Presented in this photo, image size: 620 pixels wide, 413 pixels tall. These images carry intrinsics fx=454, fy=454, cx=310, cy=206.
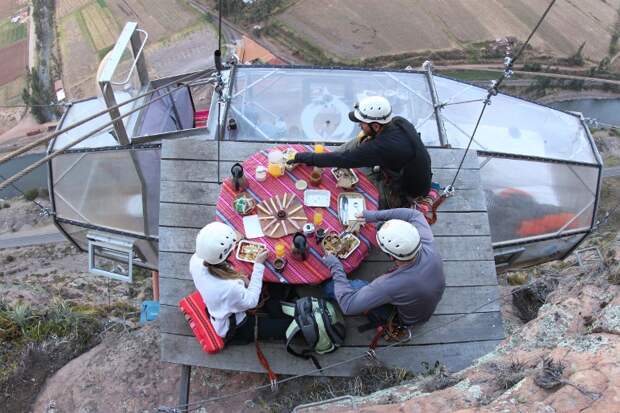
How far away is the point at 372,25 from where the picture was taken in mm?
54219

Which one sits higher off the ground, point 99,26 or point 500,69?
point 500,69

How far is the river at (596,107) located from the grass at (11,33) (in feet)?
218

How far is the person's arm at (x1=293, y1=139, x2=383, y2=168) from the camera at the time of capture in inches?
210

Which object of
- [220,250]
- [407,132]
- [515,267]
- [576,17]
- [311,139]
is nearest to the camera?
[220,250]

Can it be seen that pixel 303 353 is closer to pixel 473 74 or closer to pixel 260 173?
pixel 260 173

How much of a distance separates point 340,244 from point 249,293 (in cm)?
123

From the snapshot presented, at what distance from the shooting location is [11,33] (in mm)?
60688

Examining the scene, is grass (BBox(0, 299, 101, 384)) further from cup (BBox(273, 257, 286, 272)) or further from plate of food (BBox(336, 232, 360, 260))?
plate of food (BBox(336, 232, 360, 260))

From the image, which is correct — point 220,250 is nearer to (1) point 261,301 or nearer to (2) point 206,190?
(1) point 261,301

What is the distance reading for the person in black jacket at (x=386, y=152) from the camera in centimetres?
530

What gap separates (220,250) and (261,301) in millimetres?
1015

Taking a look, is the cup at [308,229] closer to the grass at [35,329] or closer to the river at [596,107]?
the grass at [35,329]

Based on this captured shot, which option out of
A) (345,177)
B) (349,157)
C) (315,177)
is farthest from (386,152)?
(315,177)


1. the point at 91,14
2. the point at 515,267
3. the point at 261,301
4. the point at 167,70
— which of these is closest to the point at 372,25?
the point at 167,70
